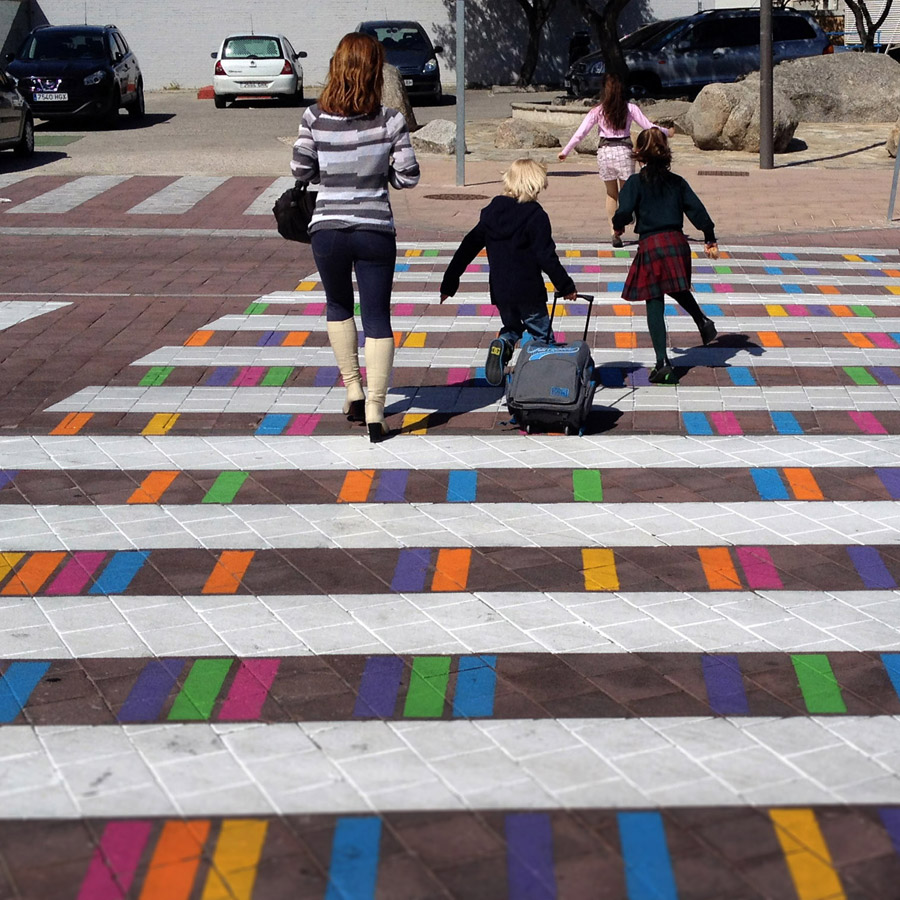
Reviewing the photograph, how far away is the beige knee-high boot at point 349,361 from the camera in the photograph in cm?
784

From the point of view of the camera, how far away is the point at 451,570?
19.7 ft

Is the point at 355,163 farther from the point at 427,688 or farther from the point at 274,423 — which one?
the point at 427,688

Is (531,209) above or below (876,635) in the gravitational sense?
above

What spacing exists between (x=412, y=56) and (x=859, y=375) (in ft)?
85.5

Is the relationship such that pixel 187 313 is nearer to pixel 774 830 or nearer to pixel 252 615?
pixel 252 615

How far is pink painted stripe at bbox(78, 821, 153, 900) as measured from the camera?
147 inches

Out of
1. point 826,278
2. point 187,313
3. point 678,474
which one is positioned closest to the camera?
point 678,474

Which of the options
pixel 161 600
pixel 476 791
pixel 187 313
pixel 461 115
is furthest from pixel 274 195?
pixel 476 791

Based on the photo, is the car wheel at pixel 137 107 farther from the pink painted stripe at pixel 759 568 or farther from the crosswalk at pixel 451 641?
the pink painted stripe at pixel 759 568

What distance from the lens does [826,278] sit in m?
12.8

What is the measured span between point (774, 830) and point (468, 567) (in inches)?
89.3

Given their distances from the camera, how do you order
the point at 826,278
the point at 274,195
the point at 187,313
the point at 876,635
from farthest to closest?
the point at 274,195, the point at 826,278, the point at 187,313, the point at 876,635

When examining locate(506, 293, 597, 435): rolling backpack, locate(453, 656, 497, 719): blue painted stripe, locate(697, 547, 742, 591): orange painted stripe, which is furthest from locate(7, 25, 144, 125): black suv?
locate(453, 656, 497, 719): blue painted stripe

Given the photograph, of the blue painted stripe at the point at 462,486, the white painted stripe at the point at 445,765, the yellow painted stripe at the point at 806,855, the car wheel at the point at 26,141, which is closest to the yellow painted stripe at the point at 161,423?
the blue painted stripe at the point at 462,486
